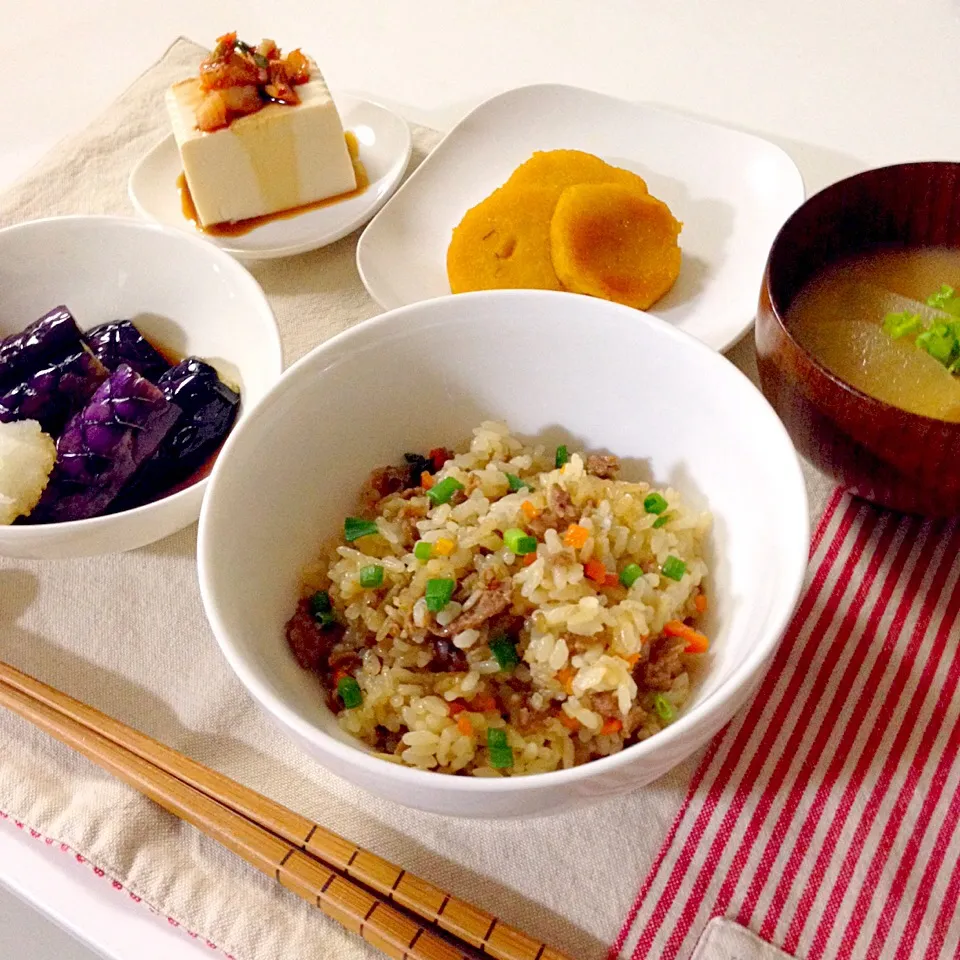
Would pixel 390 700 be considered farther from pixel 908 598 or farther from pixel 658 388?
pixel 908 598

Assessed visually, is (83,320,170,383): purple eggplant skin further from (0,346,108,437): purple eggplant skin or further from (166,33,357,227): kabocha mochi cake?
A: (166,33,357,227): kabocha mochi cake

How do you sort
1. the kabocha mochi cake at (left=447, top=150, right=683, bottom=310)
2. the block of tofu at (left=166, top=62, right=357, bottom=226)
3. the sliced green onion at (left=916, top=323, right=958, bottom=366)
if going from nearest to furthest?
the sliced green onion at (left=916, top=323, right=958, bottom=366) → the kabocha mochi cake at (left=447, top=150, right=683, bottom=310) → the block of tofu at (left=166, top=62, right=357, bottom=226)

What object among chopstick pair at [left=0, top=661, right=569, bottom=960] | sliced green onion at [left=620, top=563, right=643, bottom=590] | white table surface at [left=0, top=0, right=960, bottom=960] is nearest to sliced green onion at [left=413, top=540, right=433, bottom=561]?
sliced green onion at [left=620, top=563, right=643, bottom=590]

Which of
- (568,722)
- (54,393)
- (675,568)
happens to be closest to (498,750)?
(568,722)

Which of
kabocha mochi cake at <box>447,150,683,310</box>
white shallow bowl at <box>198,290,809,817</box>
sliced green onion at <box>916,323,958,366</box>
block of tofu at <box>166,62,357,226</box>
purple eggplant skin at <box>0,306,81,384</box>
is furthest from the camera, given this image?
block of tofu at <box>166,62,357,226</box>

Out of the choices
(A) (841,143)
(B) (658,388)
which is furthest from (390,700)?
(A) (841,143)

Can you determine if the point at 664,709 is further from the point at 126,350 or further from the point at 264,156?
the point at 264,156
